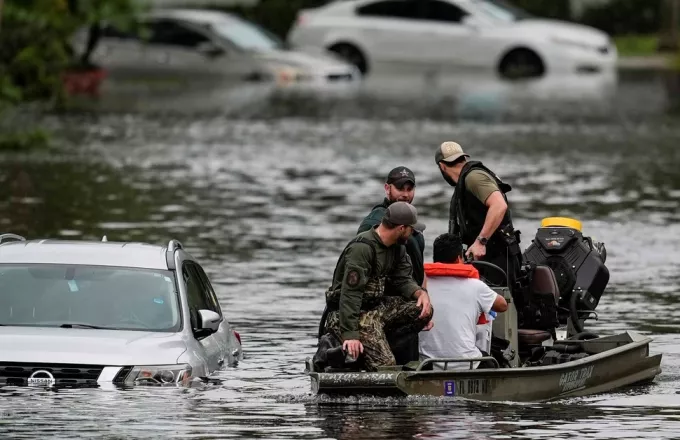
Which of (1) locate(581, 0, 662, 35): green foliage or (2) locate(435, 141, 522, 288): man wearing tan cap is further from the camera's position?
(1) locate(581, 0, 662, 35): green foliage

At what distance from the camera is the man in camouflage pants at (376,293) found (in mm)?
13727

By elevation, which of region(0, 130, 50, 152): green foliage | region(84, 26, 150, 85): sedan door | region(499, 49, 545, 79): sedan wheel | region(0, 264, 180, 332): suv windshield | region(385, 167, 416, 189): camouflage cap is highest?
region(385, 167, 416, 189): camouflage cap

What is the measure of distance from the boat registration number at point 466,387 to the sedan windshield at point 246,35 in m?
34.8

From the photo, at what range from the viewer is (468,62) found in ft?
168

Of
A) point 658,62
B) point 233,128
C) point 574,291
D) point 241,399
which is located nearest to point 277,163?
point 233,128

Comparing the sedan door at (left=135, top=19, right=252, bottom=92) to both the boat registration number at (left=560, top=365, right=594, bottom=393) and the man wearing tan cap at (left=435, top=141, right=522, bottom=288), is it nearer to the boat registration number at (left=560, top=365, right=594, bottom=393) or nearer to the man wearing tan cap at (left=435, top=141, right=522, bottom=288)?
the man wearing tan cap at (left=435, top=141, right=522, bottom=288)

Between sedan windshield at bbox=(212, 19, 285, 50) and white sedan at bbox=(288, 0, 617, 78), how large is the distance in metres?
1.14

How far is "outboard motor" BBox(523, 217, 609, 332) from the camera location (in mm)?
16781

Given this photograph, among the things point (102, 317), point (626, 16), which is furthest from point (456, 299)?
point (626, 16)

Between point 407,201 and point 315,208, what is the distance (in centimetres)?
1362

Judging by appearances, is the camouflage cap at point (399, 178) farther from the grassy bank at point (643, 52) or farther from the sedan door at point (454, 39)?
the grassy bank at point (643, 52)

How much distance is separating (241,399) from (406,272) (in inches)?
59.6

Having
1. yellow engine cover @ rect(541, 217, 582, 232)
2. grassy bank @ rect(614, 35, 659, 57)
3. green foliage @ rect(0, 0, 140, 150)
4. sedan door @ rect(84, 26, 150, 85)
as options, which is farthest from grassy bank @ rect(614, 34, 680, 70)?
yellow engine cover @ rect(541, 217, 582, 232)

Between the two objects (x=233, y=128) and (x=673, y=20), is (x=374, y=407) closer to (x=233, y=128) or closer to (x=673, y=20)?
(x=233, y=128)
